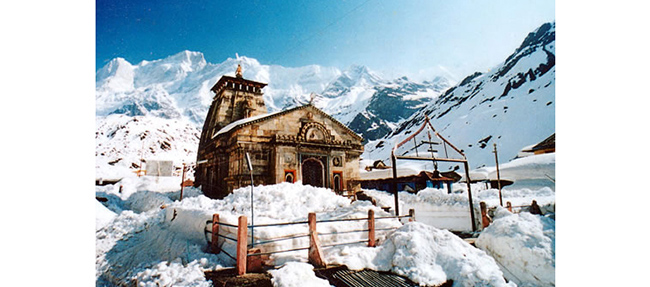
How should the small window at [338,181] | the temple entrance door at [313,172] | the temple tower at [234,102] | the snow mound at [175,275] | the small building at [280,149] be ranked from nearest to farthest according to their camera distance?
the snow mound at [175,275] → the small building at [280,149] → the temple entrance door at [313,172] → the small window at [338,181] → the temple tower at [234,102]

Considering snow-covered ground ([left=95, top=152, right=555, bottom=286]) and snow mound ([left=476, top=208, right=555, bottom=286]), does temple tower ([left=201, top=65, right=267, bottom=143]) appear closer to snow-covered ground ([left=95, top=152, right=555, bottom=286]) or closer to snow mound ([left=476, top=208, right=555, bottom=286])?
snow-covered ground ([left=95, top=152, right=555, bottom=286])

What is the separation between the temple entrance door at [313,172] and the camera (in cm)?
1021

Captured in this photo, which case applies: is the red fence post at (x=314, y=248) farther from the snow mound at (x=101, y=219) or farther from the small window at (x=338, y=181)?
the small window at (x=338, y=181)

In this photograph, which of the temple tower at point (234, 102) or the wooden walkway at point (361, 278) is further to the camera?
the temple tower at point (234, 102)

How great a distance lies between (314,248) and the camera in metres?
4.18

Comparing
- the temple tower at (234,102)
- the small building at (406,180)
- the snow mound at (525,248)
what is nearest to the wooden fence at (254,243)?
the snow mound at (525,248)

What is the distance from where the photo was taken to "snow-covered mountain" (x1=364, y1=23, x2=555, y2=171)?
48.8 feet

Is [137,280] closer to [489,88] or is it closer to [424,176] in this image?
[424,176]

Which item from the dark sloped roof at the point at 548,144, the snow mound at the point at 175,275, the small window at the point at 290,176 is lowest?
the snow mound at the point at 175,275

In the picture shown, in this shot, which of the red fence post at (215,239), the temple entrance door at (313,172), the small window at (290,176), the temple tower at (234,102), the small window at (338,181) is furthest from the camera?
the temple tower at (234,102)

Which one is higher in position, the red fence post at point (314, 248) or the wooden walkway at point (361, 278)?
the red fence post at point (314, 248)

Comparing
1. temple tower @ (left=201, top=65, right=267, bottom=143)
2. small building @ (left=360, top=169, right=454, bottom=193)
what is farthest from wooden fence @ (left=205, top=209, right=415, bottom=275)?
small building @ (left=360, top=169, right=454, bottom=193)

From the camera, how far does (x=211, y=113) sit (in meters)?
13.4
